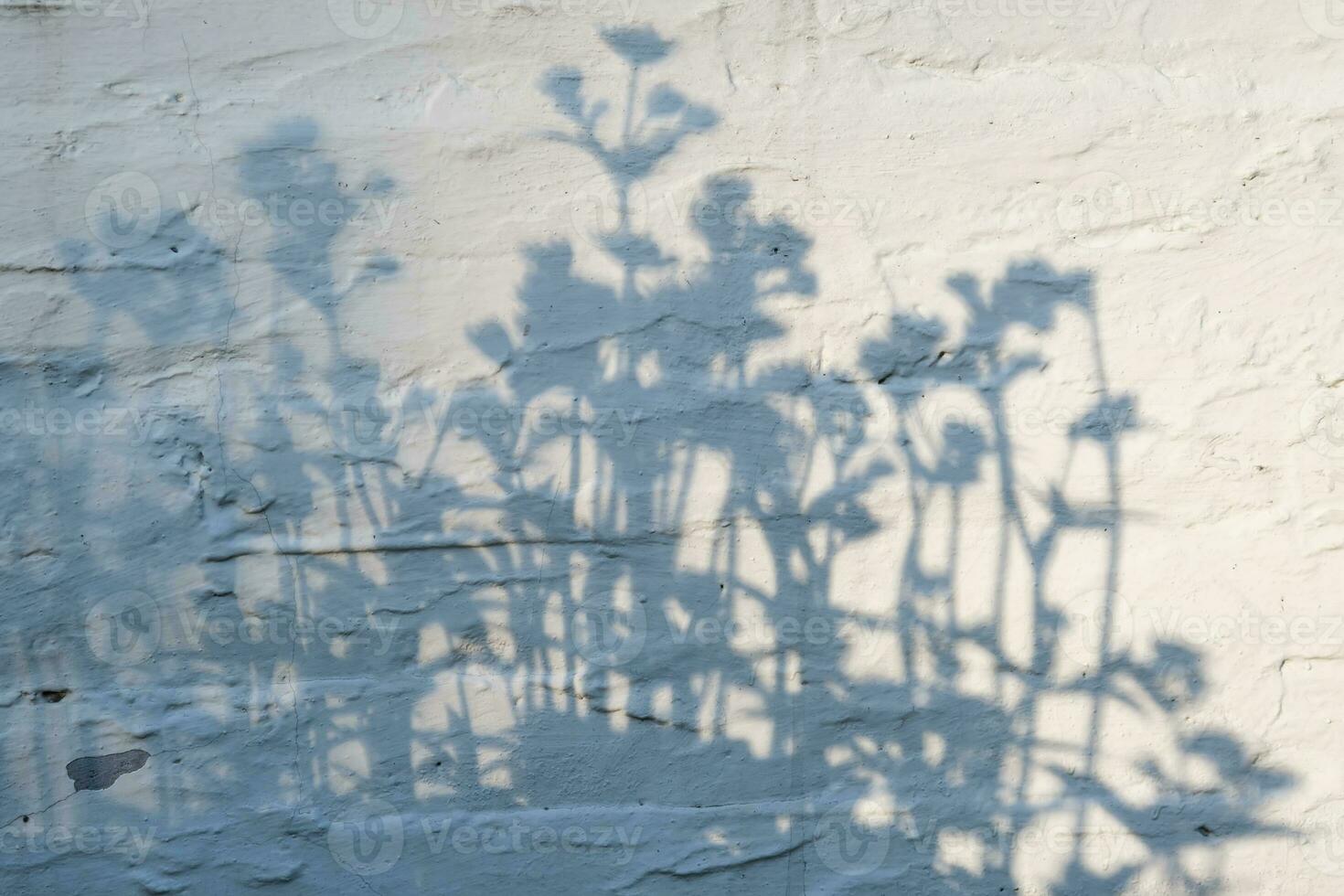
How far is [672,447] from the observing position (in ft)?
8.20

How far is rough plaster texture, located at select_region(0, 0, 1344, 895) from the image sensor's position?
2.41m

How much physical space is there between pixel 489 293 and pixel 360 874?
127 centimetres

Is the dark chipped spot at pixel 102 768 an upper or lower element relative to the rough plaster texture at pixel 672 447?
lower

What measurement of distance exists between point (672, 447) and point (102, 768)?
137 cm

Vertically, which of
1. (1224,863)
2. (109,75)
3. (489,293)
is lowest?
(1224,863)

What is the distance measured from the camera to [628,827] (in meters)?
2.54

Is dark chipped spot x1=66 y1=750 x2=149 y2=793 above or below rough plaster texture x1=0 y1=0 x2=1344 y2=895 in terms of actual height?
below

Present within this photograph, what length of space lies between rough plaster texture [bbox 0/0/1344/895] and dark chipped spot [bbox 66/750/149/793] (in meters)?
0.01

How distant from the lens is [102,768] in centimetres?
245

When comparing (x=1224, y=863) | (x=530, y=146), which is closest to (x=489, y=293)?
(x=530, y=146)

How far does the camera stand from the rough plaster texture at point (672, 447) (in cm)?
241

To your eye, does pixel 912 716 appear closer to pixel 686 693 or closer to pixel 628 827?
pixel 686 693

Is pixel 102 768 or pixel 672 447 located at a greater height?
pixel 672 447

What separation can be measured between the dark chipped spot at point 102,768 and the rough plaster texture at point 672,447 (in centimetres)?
1
